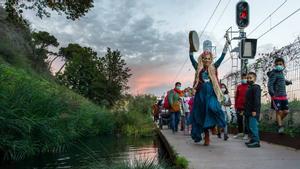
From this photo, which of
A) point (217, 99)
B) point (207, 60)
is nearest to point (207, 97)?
point (217, 99)

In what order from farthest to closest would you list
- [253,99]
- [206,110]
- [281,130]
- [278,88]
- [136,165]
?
[281,130] < [278,88] < [206,110] < [253,99] < [136,165]

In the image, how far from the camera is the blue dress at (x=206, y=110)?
1081 cm

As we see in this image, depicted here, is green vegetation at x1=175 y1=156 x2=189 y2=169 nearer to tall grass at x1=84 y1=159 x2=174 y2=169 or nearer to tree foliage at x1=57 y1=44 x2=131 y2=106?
tall grass at x1=84 y1=159 x2=174 y2=169

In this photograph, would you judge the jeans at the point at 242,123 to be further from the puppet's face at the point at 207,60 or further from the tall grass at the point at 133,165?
the tall grass at the point at 133,165

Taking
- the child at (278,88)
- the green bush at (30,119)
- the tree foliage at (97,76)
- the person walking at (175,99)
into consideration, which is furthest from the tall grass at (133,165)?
the tree foliage at (97,76)

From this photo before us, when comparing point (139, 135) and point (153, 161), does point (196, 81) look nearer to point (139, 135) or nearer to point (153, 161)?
point (153, 161)

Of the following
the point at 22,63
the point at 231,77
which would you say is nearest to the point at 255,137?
the point at 231,77

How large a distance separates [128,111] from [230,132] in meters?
13.3

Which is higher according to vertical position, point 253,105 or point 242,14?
point 242,14

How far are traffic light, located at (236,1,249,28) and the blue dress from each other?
371cm

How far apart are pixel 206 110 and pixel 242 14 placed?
494 centimetres

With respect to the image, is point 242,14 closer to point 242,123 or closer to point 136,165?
point 242,123

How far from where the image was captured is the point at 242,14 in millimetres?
14703

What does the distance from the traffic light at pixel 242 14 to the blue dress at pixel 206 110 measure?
3.71 metres
